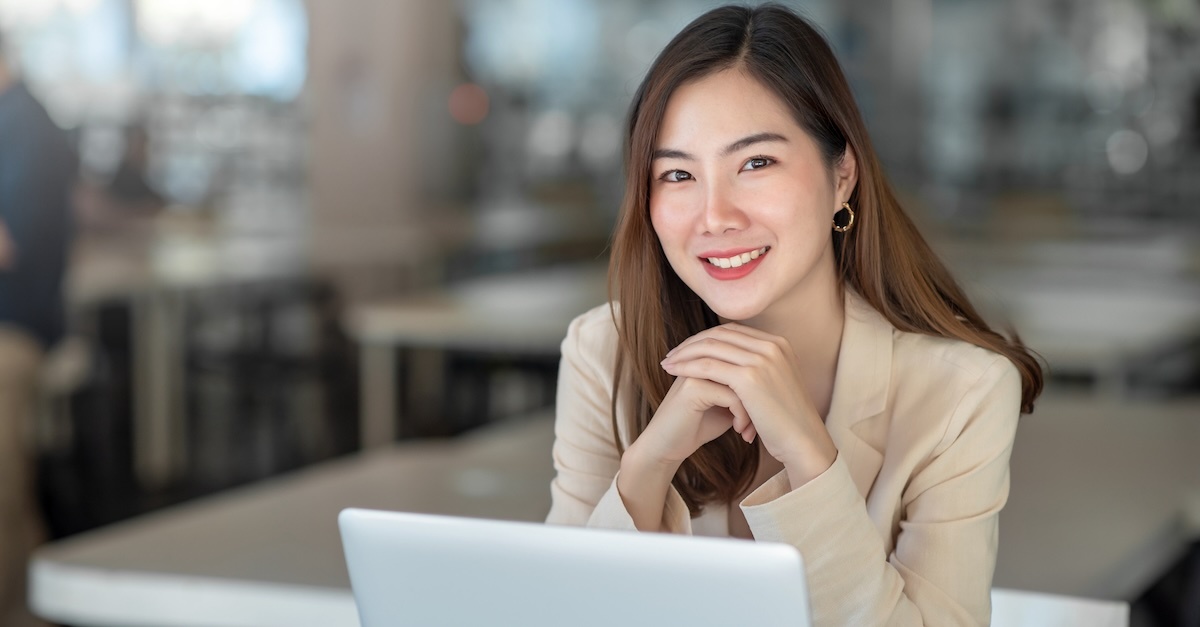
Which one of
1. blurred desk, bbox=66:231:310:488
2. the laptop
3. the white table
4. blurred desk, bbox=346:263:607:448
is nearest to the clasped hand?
the laptop

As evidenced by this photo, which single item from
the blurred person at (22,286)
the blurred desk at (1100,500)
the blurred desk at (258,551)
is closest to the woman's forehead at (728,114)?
the blurred desk at (1100,500)

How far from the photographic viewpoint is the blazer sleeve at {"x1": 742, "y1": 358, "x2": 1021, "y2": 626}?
43.3 inches

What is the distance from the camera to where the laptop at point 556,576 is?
0.86 m

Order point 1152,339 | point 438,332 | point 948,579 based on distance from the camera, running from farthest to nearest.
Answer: point 438,332
point 1152,339
point 948,579

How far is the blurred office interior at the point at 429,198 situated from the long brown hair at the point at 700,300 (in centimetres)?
122

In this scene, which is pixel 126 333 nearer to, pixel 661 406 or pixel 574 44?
pixel 574 44

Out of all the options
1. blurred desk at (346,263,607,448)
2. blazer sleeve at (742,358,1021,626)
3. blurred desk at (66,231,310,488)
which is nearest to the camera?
blazer sleeve at (742,358,1021,626)

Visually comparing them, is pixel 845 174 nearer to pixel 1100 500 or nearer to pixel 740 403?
pixel 740 403

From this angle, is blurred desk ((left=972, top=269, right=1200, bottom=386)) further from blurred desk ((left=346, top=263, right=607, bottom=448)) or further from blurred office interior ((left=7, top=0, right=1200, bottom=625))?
blurred desk ((left=346, top=263, right=607, bottom=448))

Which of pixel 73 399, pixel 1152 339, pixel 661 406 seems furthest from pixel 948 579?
pixel 73 399

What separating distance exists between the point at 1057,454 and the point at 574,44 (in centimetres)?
792

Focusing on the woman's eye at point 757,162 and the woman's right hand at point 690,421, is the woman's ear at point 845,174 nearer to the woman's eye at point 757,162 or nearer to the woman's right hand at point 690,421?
the woman's eye at point 757,162

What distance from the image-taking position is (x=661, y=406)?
4.07 ft

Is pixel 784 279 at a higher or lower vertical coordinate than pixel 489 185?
higher
